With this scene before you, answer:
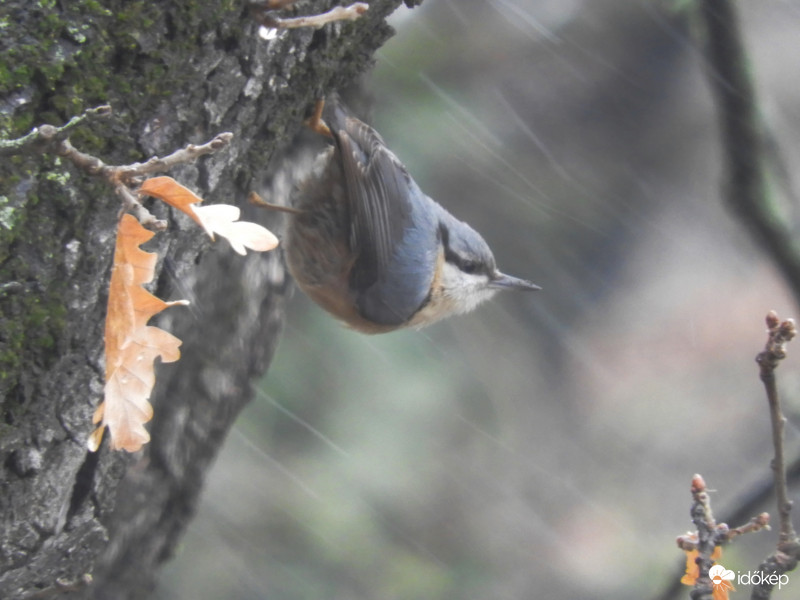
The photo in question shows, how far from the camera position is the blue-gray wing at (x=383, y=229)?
1.96 meters

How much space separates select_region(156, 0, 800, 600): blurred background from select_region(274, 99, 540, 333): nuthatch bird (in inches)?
34.5

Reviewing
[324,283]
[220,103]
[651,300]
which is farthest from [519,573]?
[220,103]

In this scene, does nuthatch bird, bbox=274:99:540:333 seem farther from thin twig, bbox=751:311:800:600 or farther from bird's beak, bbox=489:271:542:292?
thin twig, bbox=751:311:800:600

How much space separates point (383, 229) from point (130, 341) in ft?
3.99

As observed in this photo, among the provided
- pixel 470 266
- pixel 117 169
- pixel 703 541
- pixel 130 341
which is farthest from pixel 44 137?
pixel 470 266

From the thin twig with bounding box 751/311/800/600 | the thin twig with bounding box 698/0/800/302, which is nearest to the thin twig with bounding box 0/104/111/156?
the thin twig with bounding box 751/311/800/600

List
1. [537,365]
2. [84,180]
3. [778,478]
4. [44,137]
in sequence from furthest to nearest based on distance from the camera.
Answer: [537,365]
[84,180]
[778,478]
[44,137]

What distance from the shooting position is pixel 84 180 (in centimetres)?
106

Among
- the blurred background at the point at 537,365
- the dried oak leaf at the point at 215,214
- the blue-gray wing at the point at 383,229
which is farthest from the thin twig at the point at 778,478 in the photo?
the blurred background at the point at 537,365

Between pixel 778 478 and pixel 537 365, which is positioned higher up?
pixel 778 478

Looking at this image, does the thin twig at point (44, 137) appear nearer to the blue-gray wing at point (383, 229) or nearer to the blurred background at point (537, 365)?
the blue-gray wing at point (383, 229)

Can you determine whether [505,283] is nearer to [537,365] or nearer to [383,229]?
[383,229]

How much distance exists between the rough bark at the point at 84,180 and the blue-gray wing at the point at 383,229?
35cm

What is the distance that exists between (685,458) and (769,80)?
1540mm
